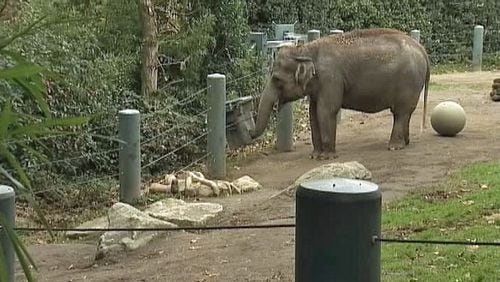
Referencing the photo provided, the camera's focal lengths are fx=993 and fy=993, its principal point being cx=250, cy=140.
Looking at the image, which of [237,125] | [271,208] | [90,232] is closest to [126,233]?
[90,232]

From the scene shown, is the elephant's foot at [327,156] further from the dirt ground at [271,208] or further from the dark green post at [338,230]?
the dark green post at [338,230]

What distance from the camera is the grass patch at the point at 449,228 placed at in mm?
5755

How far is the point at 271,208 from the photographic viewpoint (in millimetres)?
8703

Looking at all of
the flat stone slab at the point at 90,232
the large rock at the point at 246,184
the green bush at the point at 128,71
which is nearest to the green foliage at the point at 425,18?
the green bush at the point at 128,71

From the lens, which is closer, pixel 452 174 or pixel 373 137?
pixel 452 174

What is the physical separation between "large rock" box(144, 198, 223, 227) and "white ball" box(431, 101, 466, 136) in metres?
4.63

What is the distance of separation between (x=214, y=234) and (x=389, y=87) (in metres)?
5.07

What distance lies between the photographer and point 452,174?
980 cm

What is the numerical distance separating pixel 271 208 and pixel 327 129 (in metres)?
3.28

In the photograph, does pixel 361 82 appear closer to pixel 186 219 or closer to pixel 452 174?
pixel 452 174

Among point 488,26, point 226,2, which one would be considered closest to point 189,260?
point 226,2

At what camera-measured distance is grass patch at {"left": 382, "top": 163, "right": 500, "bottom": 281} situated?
5.76 meters

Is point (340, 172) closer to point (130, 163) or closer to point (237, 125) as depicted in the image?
point (130, 163)

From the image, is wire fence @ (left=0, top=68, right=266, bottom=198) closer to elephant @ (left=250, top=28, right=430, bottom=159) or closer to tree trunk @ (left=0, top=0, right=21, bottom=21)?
elephant @ (left=250, top=28, right=430, bottom=159)
